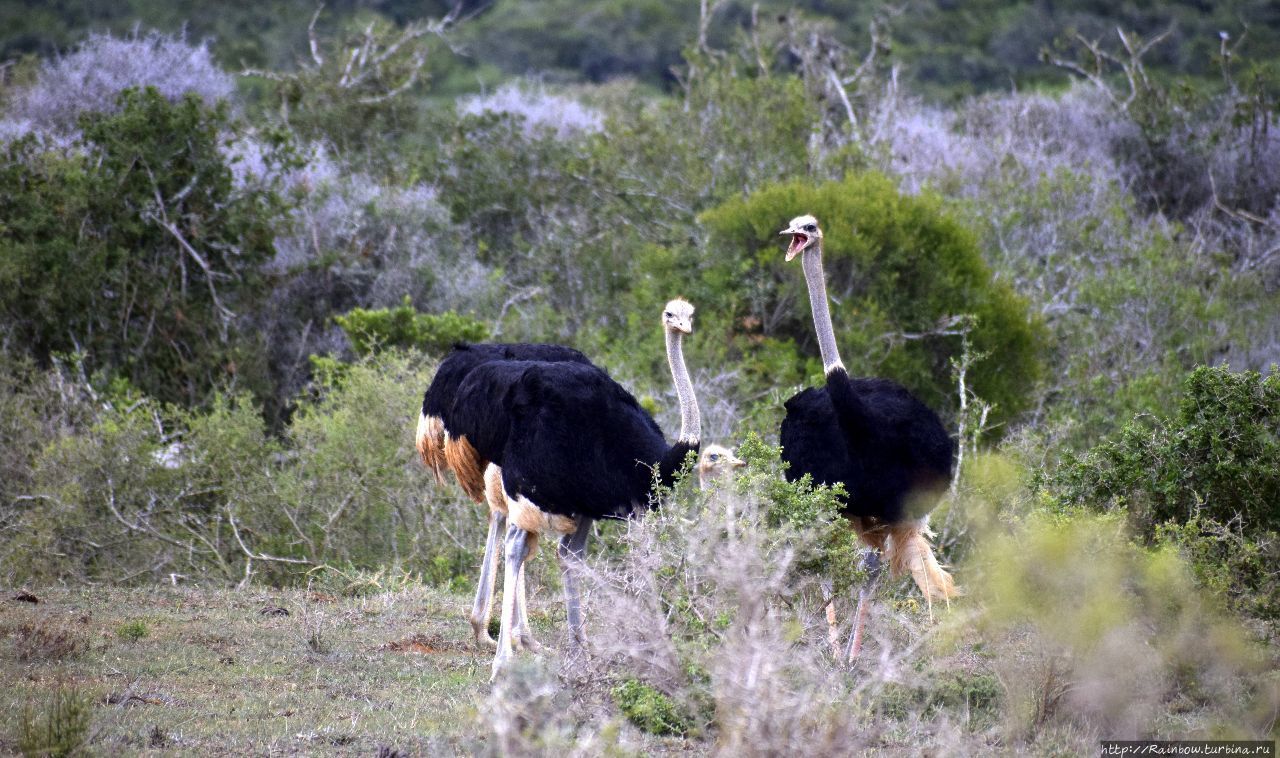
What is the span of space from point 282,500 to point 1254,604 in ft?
21.4

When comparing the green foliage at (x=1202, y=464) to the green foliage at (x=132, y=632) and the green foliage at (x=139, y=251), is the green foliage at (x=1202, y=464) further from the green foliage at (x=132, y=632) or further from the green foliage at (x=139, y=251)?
the green foliage at (x=139, y=251)

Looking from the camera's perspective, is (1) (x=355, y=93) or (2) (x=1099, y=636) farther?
(1) (x=355, y=93)

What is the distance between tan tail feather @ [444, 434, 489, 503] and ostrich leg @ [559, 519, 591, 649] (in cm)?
55

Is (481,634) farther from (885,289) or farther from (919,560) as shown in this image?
(885,289)

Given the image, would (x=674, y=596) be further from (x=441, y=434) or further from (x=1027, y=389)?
(x=1027, y=389)

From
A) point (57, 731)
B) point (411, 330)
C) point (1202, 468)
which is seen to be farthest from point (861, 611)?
point (411, 330)

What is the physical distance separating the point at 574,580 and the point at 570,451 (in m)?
0.62

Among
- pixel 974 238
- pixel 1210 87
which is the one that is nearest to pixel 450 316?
pixel 974 238

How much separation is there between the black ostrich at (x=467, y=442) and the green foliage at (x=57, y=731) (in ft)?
7.70

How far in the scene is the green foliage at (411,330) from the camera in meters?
12.5

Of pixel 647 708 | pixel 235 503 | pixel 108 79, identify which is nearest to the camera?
pixel 647 708

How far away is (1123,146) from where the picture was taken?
21.9 metres

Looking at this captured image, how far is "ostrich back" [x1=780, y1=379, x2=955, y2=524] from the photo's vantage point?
6.80 m

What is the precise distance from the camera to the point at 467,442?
7047mm
